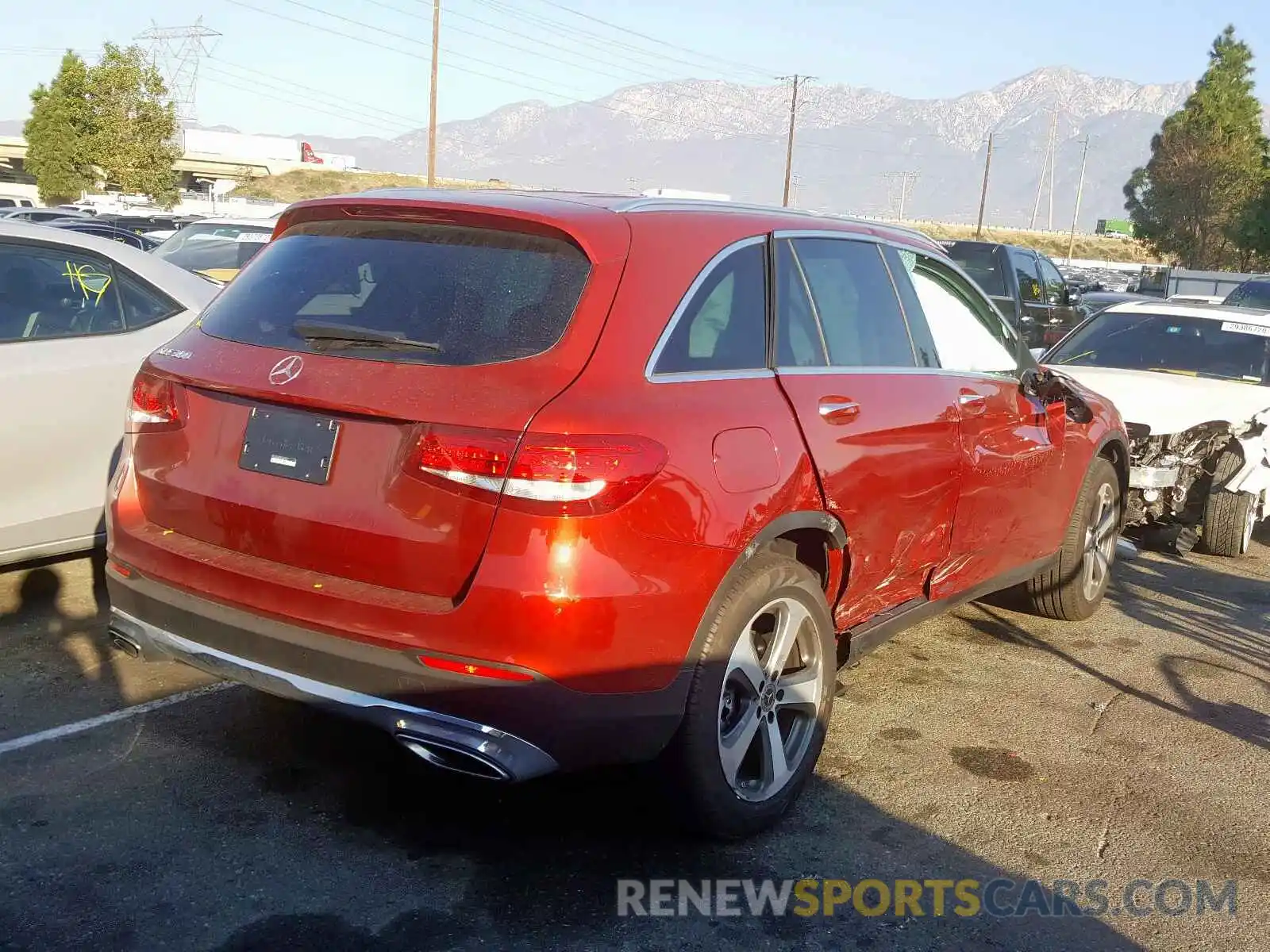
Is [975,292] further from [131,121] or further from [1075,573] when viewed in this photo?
[131,121]

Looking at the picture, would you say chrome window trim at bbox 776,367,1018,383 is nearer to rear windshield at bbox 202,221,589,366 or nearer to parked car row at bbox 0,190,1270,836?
parked car row at bbox 0,190,1270,836

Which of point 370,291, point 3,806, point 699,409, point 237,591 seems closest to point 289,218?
point 370,291

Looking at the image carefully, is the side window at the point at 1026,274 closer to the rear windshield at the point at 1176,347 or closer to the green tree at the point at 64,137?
the rear windshield at the point at 1176,347

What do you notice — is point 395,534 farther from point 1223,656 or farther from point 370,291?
point 1223,656

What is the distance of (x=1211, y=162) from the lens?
55.4 metres

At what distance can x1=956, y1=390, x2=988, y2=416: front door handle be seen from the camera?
4625 mm

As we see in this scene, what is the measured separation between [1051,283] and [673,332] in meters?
15.1

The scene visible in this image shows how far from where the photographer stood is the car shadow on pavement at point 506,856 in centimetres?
311

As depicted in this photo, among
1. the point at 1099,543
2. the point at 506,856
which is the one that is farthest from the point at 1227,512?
the point at 506,856

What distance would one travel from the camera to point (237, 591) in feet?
10.9

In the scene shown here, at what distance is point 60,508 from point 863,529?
3.41 meters

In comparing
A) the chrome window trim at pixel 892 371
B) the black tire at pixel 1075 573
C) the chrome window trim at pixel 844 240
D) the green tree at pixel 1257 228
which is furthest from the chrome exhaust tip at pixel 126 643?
the green tree at pixel 1257 228

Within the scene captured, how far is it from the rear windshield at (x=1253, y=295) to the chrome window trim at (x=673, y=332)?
55.0 ft

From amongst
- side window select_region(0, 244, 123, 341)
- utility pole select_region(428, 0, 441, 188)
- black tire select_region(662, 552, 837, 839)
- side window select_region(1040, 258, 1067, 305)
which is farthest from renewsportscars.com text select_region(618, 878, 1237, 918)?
utility pole select_region(428, 0, 441, 188)
